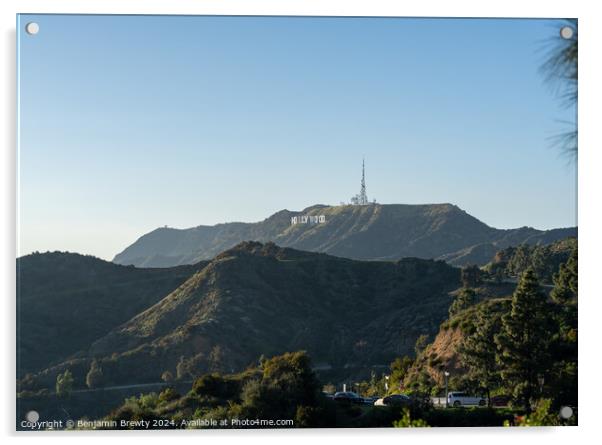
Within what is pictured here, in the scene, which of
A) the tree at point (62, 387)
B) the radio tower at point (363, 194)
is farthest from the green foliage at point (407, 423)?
the tree at point (62, 387)

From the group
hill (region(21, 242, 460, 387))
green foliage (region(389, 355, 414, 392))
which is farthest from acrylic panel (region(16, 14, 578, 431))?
hill (region(21, 242, 460, 387))

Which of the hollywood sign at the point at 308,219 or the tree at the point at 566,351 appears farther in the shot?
the hollywood sign at the point at 308,219

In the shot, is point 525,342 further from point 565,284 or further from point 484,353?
point 565,284

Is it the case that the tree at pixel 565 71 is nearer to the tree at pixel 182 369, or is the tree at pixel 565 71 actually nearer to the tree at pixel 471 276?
the tree at pixel 182 369

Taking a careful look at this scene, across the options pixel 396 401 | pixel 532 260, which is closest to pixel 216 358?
pixel 532 260

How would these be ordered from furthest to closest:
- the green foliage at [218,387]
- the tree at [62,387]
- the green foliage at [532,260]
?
the green foliage at [532,260], the tree at [62,387], the green foliage at [218,387]

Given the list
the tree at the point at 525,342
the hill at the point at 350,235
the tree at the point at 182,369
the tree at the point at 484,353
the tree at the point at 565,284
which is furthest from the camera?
the tree at the point at 182,369

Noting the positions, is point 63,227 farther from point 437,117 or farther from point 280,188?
point 437,117
